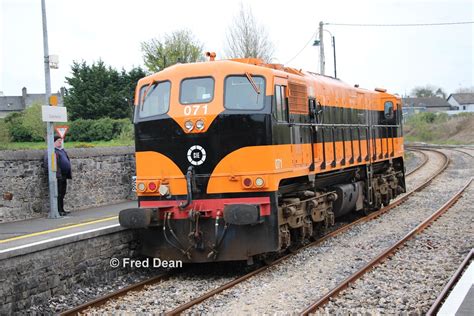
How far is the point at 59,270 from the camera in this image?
8.16 metres

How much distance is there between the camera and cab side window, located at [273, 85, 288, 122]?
9020 mm

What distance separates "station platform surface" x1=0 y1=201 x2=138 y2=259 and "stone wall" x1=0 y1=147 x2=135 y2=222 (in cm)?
43

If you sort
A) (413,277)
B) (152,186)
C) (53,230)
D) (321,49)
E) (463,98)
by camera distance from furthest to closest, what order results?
Answer: (463,98) → (321,49) → (53,230) → (152,186) → (413,277)

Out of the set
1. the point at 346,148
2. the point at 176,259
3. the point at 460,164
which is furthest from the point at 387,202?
the point at 460,164

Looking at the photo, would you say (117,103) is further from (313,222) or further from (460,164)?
(313,222)

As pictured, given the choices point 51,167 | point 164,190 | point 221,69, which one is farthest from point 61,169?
point 221,69

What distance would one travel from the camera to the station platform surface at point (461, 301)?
19.2 feet

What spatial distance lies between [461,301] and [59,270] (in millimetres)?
5448

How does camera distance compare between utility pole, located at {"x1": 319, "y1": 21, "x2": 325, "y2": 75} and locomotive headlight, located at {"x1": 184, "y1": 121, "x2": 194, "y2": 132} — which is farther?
utility pole, located at {"x1": 319, "y1": 21, "x2": 325, "y2": 75}

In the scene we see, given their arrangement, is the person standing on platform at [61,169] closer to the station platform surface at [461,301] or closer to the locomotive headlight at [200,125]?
the locomotive headlight at [200,125]

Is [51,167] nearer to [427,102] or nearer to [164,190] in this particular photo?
[164,190]

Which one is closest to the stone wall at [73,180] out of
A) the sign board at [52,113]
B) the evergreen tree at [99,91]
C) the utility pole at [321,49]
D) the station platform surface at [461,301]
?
the sign board at [52,113]

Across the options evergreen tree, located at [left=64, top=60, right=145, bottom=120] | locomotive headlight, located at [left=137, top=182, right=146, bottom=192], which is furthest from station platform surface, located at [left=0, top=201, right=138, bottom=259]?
evergreen tree, located at [left=64, top=60, right=145, bottom=120]

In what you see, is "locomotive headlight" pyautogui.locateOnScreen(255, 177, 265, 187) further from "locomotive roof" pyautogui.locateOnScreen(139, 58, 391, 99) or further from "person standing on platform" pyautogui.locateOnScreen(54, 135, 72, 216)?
"person standing on platform" pyautogui.locateOnScreen(54, 135, 72, 216)
